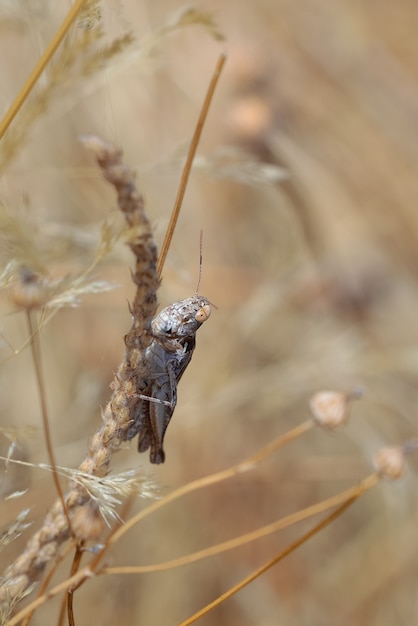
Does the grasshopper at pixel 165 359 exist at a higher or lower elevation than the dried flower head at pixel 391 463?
higher

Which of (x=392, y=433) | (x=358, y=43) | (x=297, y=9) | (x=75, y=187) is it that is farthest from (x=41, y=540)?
(x=297, y=9)

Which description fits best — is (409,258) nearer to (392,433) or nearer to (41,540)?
(392,433)

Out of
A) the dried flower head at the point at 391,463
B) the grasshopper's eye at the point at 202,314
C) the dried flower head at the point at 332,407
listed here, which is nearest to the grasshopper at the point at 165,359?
the grasshopper's eye at the point at 202,314

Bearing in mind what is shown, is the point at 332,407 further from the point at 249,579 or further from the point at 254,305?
the point at 254,305

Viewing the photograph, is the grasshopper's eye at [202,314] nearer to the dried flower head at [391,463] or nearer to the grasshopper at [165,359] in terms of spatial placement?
the grasshopper at [165,359]

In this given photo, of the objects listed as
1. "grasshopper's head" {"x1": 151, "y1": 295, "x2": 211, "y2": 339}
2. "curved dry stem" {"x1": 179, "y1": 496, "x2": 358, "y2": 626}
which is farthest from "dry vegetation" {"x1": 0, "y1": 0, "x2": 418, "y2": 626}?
"curved dry stem" {"x1": 179, "y1": 496, "x2": 358, "y2": 626}

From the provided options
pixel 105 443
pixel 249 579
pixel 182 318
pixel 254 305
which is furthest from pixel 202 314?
pixel 254 305

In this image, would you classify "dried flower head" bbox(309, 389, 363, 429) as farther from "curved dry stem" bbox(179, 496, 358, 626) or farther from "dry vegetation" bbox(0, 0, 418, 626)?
"dry vegetation" bbox(0, 0, 418, 626)
